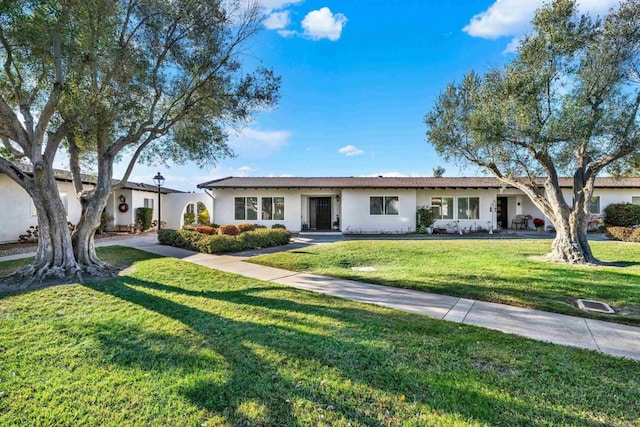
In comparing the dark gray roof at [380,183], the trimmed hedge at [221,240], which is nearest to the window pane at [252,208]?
the dark gray roof at [380,183]


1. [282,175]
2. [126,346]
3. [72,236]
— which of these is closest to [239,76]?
[72,236]

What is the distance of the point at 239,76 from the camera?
884 cm

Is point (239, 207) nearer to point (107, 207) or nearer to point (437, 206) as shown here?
point (107, 207)

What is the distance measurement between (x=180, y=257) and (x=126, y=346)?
7.28 metres

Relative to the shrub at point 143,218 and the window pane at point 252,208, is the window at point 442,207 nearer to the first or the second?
the window pane at point 252,208

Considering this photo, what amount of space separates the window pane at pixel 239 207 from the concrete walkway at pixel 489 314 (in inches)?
468

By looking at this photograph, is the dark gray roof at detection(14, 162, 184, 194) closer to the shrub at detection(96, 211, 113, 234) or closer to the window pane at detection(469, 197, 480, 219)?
the shrub at detection(96, 211, 113, 234)

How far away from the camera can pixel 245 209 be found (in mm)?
19625

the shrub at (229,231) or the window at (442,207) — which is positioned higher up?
the window at (442,207)

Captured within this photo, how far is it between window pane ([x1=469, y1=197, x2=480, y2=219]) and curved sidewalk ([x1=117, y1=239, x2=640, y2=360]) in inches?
608

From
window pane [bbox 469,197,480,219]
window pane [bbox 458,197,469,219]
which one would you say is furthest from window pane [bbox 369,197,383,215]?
window pane [bbox 469,197,480,219]

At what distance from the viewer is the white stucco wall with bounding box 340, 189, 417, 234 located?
19297mm

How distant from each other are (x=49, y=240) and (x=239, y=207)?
12.5 m

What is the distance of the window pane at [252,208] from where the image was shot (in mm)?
19625
